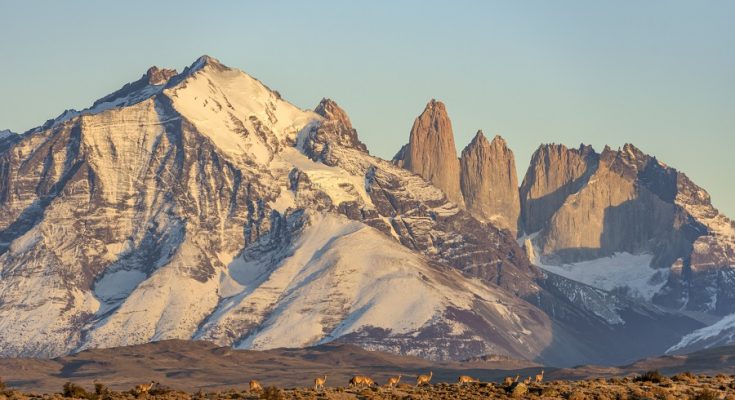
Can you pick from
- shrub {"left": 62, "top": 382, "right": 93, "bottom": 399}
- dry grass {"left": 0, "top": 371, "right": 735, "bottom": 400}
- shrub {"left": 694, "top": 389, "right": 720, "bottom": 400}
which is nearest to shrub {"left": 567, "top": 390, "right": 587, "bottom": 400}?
dry grass {"left": 0, "top": 371, "right": 735, "bottom": 400}

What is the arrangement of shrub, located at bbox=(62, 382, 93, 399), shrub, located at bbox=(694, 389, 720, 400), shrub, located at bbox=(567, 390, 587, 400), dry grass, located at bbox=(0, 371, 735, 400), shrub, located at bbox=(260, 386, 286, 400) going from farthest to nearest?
1. shrub, located at bbox=(62, 382, 93, 399)
2. dry grass, located at bbox=(0, 371, 735, 400)
3. shrub, located at bbox=(260, 386, 286, 400)
4. shrub, located at bbox=(567, 390, 587, 400)
5. shrub, located at bbox=(694, 389, 720, 400)

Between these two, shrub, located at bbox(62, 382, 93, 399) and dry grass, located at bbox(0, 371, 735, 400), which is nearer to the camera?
dry grass, located at bbox(0, 371, 735, 400)

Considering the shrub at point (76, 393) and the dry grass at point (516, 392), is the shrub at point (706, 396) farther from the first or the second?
the shrub at point (76, 393)

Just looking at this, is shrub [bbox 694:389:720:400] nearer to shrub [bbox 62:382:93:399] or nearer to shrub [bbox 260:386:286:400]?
shrub [bbox 260:386:286:400]

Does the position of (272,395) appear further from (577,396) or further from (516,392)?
(577,396)

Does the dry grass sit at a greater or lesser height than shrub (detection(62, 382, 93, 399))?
greater

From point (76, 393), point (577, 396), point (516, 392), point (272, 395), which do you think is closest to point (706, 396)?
point (577, 396)

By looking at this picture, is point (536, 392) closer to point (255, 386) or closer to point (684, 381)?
point (684, 381)

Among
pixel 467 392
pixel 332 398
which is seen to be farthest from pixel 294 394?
pixel 467 392

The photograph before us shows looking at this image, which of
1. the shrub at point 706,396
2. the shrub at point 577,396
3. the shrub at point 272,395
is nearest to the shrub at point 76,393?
the shrub at point 272,395

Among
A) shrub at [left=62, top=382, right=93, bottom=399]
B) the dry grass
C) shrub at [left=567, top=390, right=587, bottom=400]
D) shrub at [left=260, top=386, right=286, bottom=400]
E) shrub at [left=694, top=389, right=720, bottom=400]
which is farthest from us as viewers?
shrub at [left=62, top=382, right=93, bottom=399]

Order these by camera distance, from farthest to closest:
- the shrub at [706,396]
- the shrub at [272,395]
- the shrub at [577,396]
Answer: the shrub at [272,395]
the shrub at [577,396]
the shrub at [706,396]

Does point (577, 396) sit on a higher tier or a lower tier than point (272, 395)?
higher

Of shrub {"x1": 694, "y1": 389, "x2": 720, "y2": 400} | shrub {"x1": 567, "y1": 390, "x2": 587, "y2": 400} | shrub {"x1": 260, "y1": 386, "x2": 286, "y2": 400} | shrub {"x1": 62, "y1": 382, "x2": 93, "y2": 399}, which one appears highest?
shrub {"x1": 694, "y1": 389, "x2": 720, "y2": 400}
